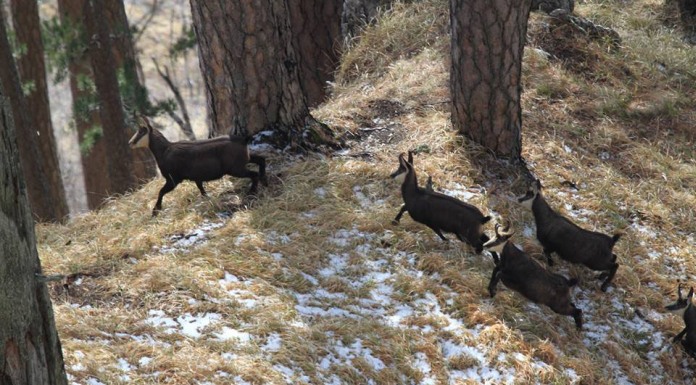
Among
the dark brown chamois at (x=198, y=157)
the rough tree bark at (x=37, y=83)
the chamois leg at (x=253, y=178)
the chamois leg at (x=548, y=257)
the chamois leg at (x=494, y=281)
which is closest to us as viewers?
the chamois leg at (x=494, y=281)

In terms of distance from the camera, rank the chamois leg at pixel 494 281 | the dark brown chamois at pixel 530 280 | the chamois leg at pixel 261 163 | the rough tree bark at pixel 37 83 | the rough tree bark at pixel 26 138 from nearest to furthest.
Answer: the dark brown chamois at pixel 530 280 → the chamois leg at pixel 494 281 → the chamois leg at pixel 261 163 → the rough tree bark at pixel 26 138 → the rough tree bark at pixel 37 83

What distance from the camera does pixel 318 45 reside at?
36.5 ft

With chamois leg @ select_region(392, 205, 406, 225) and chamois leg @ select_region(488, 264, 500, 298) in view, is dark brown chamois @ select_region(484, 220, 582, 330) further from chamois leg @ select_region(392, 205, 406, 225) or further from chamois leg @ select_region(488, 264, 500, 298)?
chamois leg @ select_region(392, 205, 406, 225)

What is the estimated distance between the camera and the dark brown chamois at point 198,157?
7043 mm

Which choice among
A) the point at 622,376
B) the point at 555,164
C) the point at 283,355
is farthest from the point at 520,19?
the point at 283,355

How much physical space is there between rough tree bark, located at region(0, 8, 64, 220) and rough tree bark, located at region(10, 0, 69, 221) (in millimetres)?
914

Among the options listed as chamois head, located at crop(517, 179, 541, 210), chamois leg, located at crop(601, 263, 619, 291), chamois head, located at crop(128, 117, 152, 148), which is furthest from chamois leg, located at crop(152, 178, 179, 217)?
chamois leg, located at crop(601, 263, 619, 291)

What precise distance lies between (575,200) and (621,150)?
133 centimetres

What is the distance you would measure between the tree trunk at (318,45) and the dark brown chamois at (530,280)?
5319 mm

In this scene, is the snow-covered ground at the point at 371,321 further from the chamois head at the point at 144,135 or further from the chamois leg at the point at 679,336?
the chamois head at the point at 144,135

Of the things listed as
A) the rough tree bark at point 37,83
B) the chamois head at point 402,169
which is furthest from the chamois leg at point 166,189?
the rough tree bark at point 37,83

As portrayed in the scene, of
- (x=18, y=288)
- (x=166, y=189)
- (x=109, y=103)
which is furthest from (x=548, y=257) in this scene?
(x=109, y=103)

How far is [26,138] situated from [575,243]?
819cm

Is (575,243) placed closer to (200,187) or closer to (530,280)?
(530,280)
